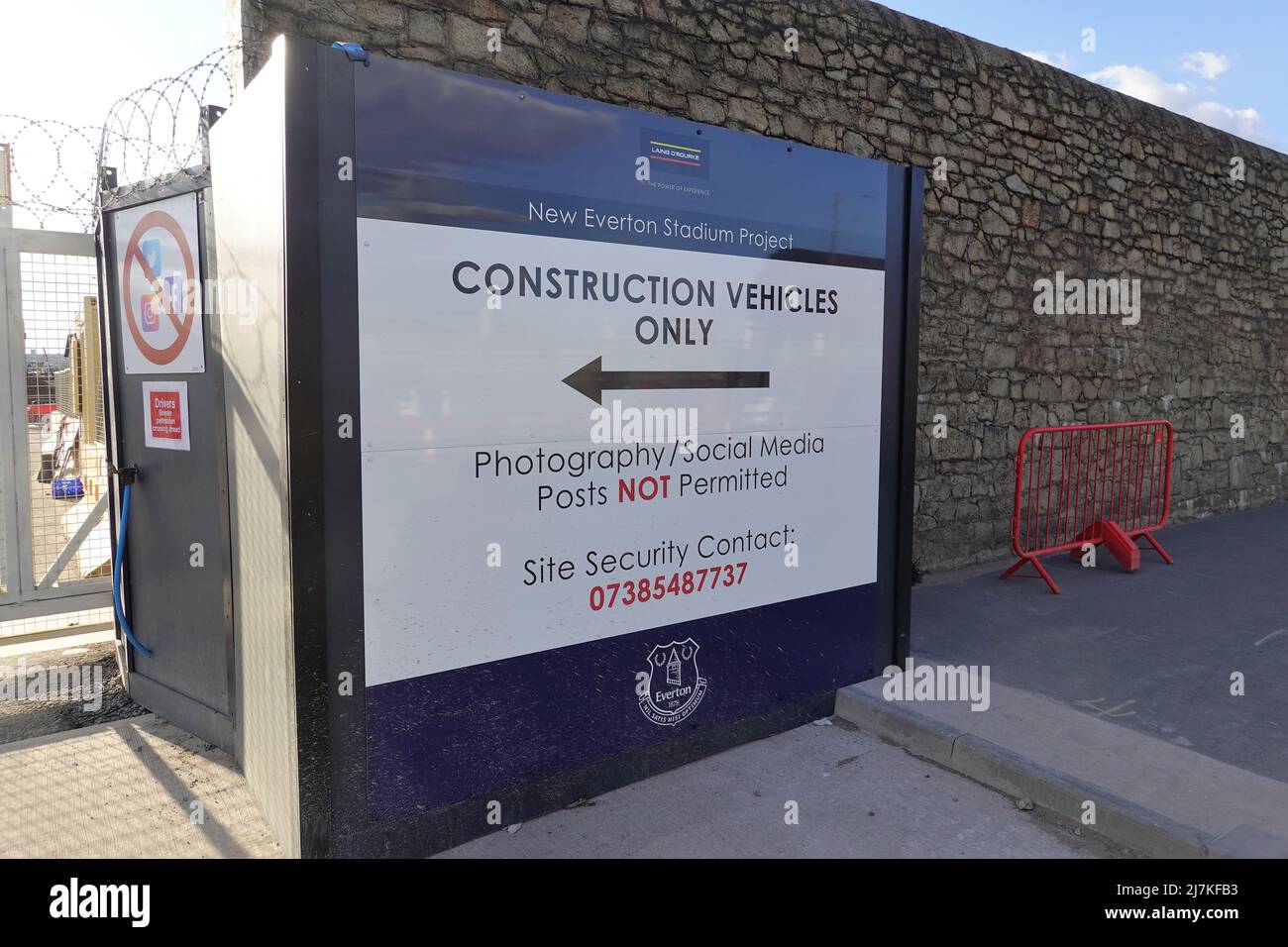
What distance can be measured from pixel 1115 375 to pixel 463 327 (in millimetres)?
7466

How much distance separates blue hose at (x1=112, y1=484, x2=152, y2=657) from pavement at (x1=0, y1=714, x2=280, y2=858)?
15.0 inches

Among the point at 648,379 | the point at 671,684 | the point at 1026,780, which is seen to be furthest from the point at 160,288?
the point at 1026,780

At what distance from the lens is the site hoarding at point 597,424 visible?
2.85 m

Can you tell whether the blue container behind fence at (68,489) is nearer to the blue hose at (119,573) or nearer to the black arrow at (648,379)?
the blue hose at (119,573)

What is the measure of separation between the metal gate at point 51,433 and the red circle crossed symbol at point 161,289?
566 millimetres

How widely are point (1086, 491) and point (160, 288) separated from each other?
22.7 ft

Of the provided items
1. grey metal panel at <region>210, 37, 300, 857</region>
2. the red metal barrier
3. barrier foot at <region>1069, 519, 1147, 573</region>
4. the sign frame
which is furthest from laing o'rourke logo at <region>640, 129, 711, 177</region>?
barrier foot at <region>1069, 519, 1147, 573</region>

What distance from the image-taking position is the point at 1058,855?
3.00 meters

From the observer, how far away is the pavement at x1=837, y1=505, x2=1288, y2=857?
3.13 m

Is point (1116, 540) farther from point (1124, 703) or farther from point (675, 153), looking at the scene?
point (675, 153)

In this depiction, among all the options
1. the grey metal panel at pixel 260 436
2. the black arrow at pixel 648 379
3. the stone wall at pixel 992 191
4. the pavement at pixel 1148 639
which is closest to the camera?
the grey metal panel at pixel 260 436

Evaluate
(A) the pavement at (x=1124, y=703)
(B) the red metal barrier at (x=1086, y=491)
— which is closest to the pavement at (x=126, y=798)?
(A) the pavement at (x=1124, y=703)
